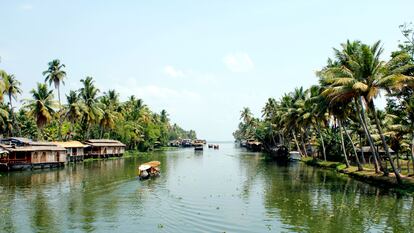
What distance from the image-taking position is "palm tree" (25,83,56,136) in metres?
62.0

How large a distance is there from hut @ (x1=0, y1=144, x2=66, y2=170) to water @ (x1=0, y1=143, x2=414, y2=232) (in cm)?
→ 1005

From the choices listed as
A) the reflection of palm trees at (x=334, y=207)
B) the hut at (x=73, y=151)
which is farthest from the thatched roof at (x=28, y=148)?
the reflection of palm trees at (x=334, y=207)

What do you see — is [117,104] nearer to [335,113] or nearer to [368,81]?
[335,113]

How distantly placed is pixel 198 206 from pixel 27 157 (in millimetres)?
34084

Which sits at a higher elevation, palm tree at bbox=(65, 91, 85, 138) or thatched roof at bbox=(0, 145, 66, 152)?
palm tree at bbox=(65, 91, 85, 138)

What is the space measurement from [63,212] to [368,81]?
1046 inches

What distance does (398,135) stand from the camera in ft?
123

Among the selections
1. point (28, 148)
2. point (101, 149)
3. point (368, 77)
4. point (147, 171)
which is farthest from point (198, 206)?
point (101, 149)

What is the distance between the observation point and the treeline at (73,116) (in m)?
63.4

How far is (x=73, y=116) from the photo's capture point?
70.0 meters

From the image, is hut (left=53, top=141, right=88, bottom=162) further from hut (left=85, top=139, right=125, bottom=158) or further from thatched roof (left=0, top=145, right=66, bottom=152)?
thatched roof (left=0, top=145, right=66, bottom=152)

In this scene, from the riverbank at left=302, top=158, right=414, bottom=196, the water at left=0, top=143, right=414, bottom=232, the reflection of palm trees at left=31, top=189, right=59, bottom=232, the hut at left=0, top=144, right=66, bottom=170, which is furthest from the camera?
the hut at left=0, top=144, right=66, bottom=170

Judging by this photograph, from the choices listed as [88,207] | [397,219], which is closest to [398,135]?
[397,219]

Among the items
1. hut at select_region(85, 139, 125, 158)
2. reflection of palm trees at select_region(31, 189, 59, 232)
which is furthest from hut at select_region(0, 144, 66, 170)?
reflection of palm trees at select_region(31, 189, 59, 232)
